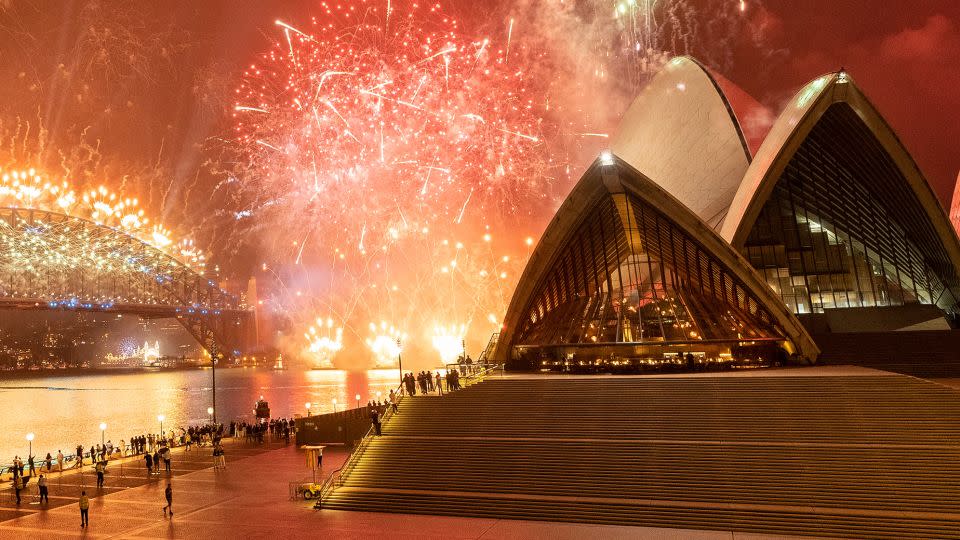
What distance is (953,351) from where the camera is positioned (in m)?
18.1

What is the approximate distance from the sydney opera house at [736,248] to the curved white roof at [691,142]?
48 millimetres

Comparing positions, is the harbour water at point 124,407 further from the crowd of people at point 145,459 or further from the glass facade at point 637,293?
the glass facade at point 637,293

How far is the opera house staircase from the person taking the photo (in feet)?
31.7

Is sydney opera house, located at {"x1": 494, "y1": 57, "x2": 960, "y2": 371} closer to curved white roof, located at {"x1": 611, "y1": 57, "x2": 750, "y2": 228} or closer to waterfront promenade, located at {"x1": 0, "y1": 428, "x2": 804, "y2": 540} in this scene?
curved white roof, located at {"x1": 611, "y1": 57, "x2": 750, "y2": 228}

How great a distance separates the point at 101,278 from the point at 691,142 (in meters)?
70.8

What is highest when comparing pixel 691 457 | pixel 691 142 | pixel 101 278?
pixel 101 278

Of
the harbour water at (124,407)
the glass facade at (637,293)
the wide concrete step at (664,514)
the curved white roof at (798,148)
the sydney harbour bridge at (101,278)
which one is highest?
the sydney harbour bridge at (101,278)

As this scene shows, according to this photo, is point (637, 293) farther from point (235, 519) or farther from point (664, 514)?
point (235, 519)

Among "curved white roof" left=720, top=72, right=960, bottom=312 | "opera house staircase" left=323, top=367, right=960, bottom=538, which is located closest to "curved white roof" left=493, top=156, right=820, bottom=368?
"curved white roof" left=720, top=72, right=960, bottom=312

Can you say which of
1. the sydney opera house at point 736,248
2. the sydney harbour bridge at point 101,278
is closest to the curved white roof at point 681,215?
the sydney opera house at point 736,248

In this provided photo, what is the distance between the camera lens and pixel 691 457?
11.0 meters

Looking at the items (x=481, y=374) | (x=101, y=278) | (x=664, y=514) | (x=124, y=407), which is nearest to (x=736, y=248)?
(x=481, y=374)

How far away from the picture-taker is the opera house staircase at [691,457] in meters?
9.66

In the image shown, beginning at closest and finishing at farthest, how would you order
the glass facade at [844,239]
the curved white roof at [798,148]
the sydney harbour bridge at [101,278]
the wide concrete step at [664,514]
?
the wide concrete step at [664,514] → the curved white roof at [798,148] → the glass facade at [844,239] → the sydney harbour bridge at [101,278]
